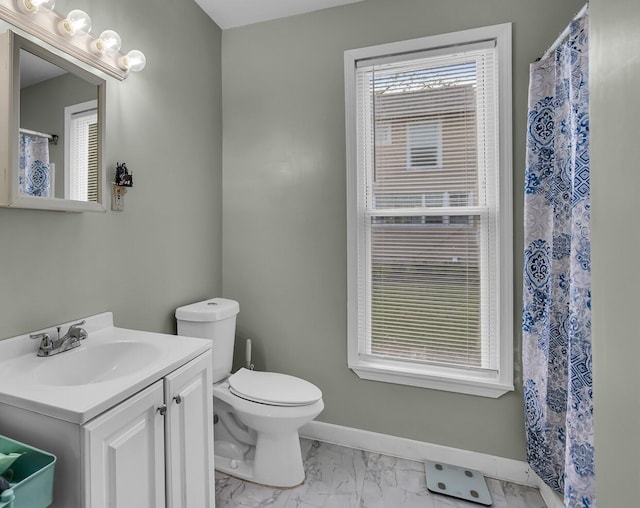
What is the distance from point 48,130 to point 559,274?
203cm

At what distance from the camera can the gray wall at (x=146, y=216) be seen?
49.2 inches

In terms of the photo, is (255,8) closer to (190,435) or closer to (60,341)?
(60,341)

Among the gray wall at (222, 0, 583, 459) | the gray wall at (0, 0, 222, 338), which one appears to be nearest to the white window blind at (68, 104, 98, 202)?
the gray wall at (0, 0, 222, 338)

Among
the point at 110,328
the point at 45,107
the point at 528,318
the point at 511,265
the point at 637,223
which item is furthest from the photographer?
the point at 511,265

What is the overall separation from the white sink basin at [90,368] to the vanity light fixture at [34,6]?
3.54 ft

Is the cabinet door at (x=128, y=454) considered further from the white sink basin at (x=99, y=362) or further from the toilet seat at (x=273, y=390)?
the toilet seat at (x=273, y=390)

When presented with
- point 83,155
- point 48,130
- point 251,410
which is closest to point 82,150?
point 83,155

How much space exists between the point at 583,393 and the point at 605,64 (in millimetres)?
947

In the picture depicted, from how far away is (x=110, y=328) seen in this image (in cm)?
150

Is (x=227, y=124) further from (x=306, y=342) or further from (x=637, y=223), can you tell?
(x=637, y=223)

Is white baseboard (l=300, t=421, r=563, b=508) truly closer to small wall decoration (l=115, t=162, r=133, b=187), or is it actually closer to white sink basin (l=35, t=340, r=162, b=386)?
white sink basin (l=35, t=340, r=162, b=386)

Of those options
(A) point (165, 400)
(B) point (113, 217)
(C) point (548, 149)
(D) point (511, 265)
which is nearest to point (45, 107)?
(B) point (113, 217)

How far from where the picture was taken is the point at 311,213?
2.12 metres

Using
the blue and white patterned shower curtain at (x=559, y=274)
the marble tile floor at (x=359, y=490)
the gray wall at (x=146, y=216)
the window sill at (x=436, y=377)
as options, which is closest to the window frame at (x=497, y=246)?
the window sill at (x=436, y=377)
